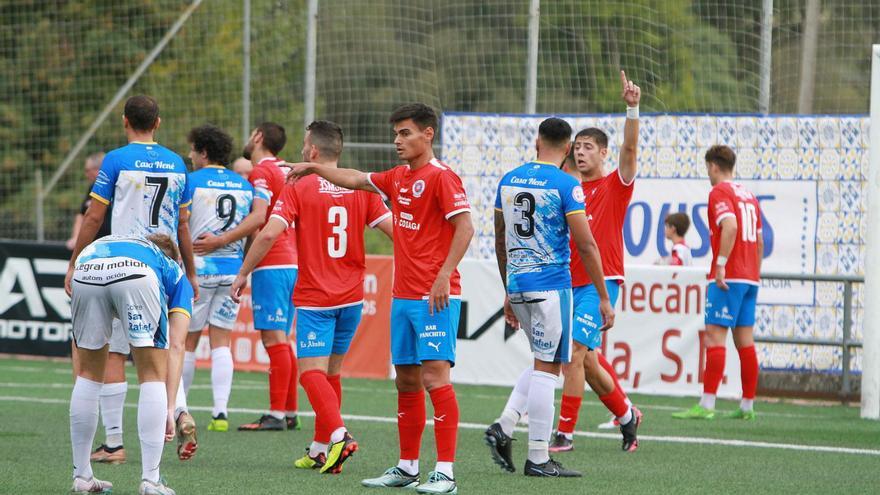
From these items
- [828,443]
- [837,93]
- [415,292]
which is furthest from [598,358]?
[837,93]

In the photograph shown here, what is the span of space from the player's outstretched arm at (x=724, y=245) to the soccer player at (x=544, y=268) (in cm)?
372

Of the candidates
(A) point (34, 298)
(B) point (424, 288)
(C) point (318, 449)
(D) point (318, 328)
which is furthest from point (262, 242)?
(A) point (34, 298)

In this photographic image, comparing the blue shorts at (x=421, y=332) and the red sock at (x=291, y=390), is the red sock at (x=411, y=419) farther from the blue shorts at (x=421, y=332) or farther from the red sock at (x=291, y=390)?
the red sock at (x=291, y=390)

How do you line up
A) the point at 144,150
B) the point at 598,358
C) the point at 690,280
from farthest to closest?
the point at 690,280, the point at 598,358, the point at 144,150

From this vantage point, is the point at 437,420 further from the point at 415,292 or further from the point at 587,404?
the point at 587,404

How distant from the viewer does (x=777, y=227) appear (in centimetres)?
1445

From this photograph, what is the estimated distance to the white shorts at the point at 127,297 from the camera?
643 cm

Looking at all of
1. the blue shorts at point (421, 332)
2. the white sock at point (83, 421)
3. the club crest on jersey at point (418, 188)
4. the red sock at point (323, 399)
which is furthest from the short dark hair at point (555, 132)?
the white sock at point (83, 421)

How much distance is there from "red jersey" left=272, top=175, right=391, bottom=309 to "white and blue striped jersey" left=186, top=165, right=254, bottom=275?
5.62 ft

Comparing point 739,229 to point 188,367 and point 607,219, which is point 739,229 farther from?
point 188,367

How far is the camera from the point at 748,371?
11648 mm

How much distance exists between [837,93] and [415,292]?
9.68 metres

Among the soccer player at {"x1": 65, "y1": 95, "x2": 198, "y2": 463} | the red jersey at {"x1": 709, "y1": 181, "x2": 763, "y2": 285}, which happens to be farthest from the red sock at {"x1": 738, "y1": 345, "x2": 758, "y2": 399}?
the soccer player at {"x1": 65, "y1": 95, "x2": 198, "y2": 463}

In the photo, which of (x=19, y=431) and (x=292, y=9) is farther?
(x=292, y=9)
